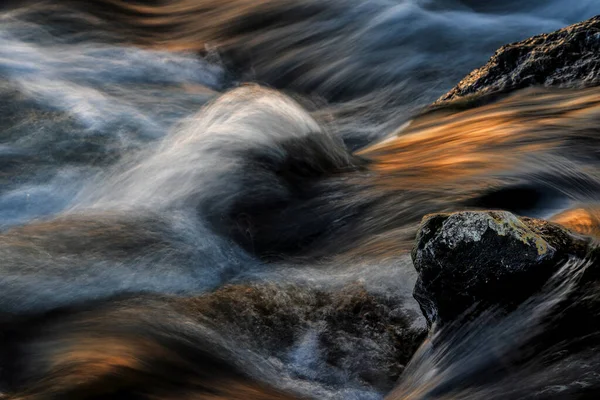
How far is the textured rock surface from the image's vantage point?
681 cm

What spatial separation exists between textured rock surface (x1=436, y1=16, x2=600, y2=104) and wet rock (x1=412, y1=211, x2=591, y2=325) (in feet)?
12.2

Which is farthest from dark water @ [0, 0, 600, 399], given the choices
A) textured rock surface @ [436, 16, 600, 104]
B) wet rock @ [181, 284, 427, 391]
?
textured rock surface @ [436, 16, 600, 104]

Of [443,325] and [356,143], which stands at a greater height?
[356,143]

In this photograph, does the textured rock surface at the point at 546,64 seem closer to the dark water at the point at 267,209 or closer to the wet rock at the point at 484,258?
the dark water at the point at 267,209

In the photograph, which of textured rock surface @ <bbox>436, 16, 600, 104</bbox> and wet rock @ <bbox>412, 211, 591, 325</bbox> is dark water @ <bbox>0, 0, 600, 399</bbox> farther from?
textured rock surface @ <bbox>436, 16, 600, 104</bbox>

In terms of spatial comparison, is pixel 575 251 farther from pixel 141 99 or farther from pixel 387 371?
pixel 141 99

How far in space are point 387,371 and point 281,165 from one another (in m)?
2.20

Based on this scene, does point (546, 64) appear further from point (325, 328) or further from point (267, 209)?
point (325, 328)

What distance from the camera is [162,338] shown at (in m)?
3.55

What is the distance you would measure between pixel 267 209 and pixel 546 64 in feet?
10.3

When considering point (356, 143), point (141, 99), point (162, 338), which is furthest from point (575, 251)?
point (141, 99)

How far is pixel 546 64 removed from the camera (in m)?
7.03

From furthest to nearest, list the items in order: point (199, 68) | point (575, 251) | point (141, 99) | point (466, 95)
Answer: point (199, 68) < point (141, 99) < point (466, 95) < point (575, 251)

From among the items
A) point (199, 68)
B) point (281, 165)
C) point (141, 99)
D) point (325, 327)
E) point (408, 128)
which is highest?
point (199, 68)
